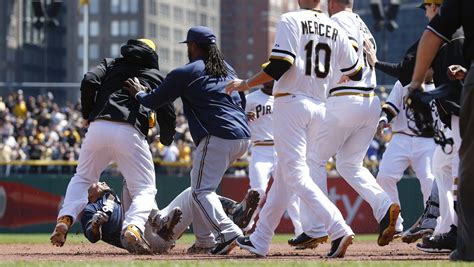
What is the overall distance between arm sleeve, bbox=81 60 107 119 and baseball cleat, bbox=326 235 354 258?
9.67 ft

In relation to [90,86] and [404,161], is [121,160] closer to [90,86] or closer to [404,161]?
[90,86]

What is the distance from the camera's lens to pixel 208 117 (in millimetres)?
11477

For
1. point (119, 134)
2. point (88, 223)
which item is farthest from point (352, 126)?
point (88, 223)

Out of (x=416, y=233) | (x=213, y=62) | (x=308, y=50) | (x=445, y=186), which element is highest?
(x=308, y=50)

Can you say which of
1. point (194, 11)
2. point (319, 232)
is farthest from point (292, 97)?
point (194, 11)

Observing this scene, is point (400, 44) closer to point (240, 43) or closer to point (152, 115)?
point (240, 43)

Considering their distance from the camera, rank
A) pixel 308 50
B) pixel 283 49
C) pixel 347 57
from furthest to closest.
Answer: pixel 347 57
pixel 308 50
pixel 283 49

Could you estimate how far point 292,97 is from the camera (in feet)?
34.9

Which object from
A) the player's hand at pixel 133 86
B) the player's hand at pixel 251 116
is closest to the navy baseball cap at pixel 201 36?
the player's hand at pixel 133 86

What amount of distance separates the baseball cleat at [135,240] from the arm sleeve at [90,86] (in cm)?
137

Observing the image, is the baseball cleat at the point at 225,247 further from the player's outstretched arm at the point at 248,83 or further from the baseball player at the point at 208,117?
the player's outstretched arm at the point at 248,83

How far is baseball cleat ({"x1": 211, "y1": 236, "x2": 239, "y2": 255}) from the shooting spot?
11.2 m

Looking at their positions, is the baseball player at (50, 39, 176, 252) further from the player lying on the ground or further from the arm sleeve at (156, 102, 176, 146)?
the player lying on the ground

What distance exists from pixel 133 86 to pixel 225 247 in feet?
5.92
